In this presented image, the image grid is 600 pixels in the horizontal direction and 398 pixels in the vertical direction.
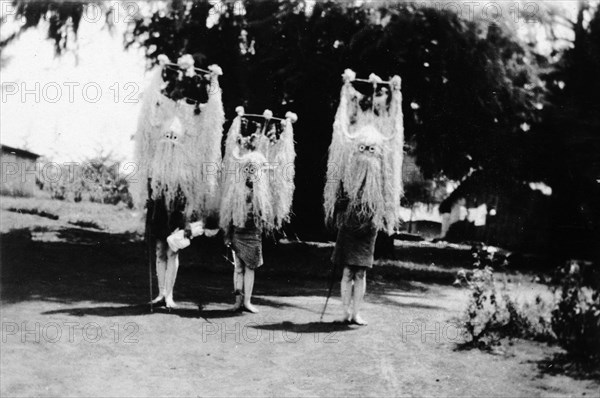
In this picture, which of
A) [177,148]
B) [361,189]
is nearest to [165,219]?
[177,148]

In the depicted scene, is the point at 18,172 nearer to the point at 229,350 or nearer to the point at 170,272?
the point at 170,272

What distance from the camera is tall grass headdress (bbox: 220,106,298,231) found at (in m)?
7.64

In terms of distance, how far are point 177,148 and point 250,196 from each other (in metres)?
1.09

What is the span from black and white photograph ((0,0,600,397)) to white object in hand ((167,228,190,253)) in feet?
0.11

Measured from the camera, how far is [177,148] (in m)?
7.40

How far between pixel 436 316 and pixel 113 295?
14.7 ft

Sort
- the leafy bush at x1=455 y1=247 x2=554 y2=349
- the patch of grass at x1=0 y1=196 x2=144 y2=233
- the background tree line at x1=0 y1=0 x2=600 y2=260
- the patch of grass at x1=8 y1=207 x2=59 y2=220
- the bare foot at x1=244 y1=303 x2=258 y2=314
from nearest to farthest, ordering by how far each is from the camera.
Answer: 1. the leafy bush at x1=455 y1=247 x2=554 y2=349
2. the bare foot at x1=244 y1=303 x2=258 y2=314
3. the background tree line at x1=0 y1=0 x2=600 y2=260
4. the patch of grass at x1=8 y1=207 x2=59 y2=220
5. the patch of grass at x1=0 y1=196 x2=144 y2=233

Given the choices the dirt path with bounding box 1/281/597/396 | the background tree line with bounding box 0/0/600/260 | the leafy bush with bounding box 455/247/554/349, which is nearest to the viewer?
the dirt path with bounding box 1/281/597/396

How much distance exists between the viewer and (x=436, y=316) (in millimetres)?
8258

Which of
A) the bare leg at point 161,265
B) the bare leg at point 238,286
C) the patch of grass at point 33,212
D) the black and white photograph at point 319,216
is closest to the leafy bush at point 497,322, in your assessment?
the black and white photograph at point 319,216

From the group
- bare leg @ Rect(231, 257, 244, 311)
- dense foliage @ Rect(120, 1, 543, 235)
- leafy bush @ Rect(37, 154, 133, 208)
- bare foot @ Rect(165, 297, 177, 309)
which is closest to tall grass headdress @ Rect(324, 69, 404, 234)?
bare leg @ Rect(231, 257, 244, 311)

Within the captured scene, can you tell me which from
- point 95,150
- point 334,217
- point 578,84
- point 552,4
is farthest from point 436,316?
point 95,150

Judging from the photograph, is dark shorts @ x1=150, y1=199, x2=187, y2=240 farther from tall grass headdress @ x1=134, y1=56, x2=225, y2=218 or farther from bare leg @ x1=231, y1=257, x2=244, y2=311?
bare leg @ x1=231, y1=257, x2=244, y2=311

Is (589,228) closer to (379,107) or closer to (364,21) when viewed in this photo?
(364,21)
